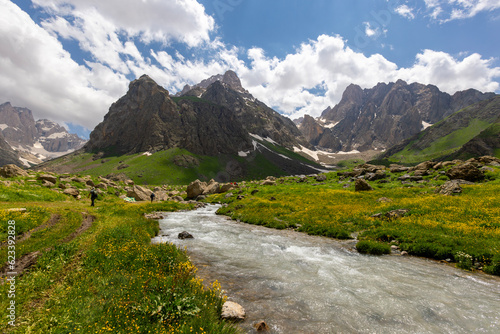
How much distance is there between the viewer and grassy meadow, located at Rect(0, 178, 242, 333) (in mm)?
5984

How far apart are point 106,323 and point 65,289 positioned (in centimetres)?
352

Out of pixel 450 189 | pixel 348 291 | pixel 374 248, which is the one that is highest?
pixel 450 189

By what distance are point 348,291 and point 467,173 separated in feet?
124

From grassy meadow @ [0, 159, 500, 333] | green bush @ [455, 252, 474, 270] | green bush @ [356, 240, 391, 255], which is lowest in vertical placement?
green bush @ [356, 240, 391, 255]

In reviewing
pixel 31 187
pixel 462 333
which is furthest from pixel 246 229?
pixel 31 187

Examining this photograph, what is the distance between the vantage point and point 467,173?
33.2 meters

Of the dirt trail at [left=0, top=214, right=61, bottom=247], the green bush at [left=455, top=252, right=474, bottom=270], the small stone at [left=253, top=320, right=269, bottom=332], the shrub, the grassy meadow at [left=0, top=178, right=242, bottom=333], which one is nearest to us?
the grassy meadow at [left=0, top=178, right=242, bottom=333]

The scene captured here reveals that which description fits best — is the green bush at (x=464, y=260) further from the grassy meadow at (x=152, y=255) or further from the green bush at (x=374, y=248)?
the green bush at (x=374, y=248)

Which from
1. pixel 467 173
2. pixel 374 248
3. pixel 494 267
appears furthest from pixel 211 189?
pixel 494 267

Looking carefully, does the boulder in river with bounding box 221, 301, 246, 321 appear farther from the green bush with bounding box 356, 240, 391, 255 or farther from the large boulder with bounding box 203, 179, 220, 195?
the large boulder with bounding box 203, 179, 220, 195

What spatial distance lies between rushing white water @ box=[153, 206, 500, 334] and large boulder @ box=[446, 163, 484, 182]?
3007 centimetres

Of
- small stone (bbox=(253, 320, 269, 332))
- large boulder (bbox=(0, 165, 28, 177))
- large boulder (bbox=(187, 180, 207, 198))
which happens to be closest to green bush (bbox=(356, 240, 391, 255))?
small stone (bbox=(253, 320, 269, 332))

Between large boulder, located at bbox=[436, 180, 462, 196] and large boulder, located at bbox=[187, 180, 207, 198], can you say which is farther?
large boulder, located at bbox=[187, 180, 207, 198]

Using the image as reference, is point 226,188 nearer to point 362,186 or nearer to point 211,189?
point 211,189
